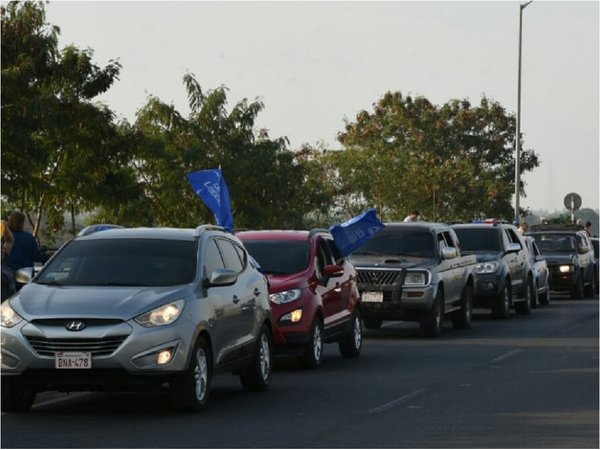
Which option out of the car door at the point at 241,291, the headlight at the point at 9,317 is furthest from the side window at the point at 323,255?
the headlight at the point at 9,317

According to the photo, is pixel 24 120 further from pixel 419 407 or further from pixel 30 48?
pixel 419 407

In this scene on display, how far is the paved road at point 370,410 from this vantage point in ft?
42.4

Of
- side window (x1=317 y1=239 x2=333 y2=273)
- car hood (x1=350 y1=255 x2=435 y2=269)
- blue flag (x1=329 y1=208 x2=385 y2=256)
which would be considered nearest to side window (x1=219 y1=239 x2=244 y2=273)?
side window (x1=317 y1=239 x2=333 y2=273)

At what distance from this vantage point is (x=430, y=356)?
22.4 m

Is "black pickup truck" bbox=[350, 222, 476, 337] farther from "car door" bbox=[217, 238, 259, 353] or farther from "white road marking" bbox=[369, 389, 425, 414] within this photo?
"car door" bbox=[217, 238, 259, 353]

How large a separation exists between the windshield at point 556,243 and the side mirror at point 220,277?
28779mm

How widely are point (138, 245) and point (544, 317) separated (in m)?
18.5

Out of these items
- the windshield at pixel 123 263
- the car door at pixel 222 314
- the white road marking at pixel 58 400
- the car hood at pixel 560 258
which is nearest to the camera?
the windshield at pixel 123 263

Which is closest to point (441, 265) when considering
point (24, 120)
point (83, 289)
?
point (24, 120)

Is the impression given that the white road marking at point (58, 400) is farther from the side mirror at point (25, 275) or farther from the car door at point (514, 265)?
the car door at point (514, 265)

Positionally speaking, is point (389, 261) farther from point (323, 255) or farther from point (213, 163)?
point (213, 163)

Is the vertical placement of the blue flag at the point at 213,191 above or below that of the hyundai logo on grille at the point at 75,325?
above

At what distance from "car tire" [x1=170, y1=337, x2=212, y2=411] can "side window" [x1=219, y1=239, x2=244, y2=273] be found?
1.54 meters

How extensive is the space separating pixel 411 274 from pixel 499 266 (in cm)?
651
